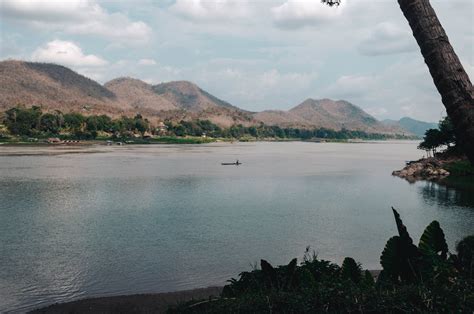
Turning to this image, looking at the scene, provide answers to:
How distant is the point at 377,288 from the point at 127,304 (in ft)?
37.7

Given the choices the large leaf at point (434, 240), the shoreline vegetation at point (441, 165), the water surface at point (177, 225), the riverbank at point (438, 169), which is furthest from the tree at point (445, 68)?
the riverbank at point (438, 169)

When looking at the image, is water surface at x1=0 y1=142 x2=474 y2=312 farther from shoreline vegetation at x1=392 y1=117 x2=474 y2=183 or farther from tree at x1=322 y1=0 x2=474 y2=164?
tree at x1=322 y1=0 x2=474 y2=164

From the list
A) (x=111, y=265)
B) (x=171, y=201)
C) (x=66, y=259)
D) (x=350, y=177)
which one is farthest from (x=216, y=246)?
→ (x=350, y=177)

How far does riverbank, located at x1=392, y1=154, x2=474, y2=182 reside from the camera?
2832 inches

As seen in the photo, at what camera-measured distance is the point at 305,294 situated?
7.92 m

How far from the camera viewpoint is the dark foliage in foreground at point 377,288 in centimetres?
730

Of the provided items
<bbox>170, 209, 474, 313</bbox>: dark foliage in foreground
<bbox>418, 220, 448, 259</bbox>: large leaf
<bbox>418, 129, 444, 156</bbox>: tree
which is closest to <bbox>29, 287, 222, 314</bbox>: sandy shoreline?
<bbox>170, 209, 474, 313</bbox>: dark foliage in foreground

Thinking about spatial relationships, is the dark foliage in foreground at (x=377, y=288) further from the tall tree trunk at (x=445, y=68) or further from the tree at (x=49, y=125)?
the tree at (x=49, y=125)

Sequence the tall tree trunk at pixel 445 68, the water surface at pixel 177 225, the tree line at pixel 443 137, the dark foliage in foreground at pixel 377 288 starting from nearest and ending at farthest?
the tall tree trunk at pixel 445 68, the dark foliage in foreground at pixel 377 288, the water surface at pixel 177 225, the tree line at pixel 443 137

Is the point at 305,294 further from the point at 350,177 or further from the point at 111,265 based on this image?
the point at 350,177

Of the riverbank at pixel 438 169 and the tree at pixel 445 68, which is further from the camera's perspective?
the riverbank at pixel 438 169

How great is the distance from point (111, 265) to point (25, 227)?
11967mm

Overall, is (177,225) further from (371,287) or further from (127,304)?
(371,287)

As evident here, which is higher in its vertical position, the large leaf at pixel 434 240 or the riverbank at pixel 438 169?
the large leaf at pixel 434 240
